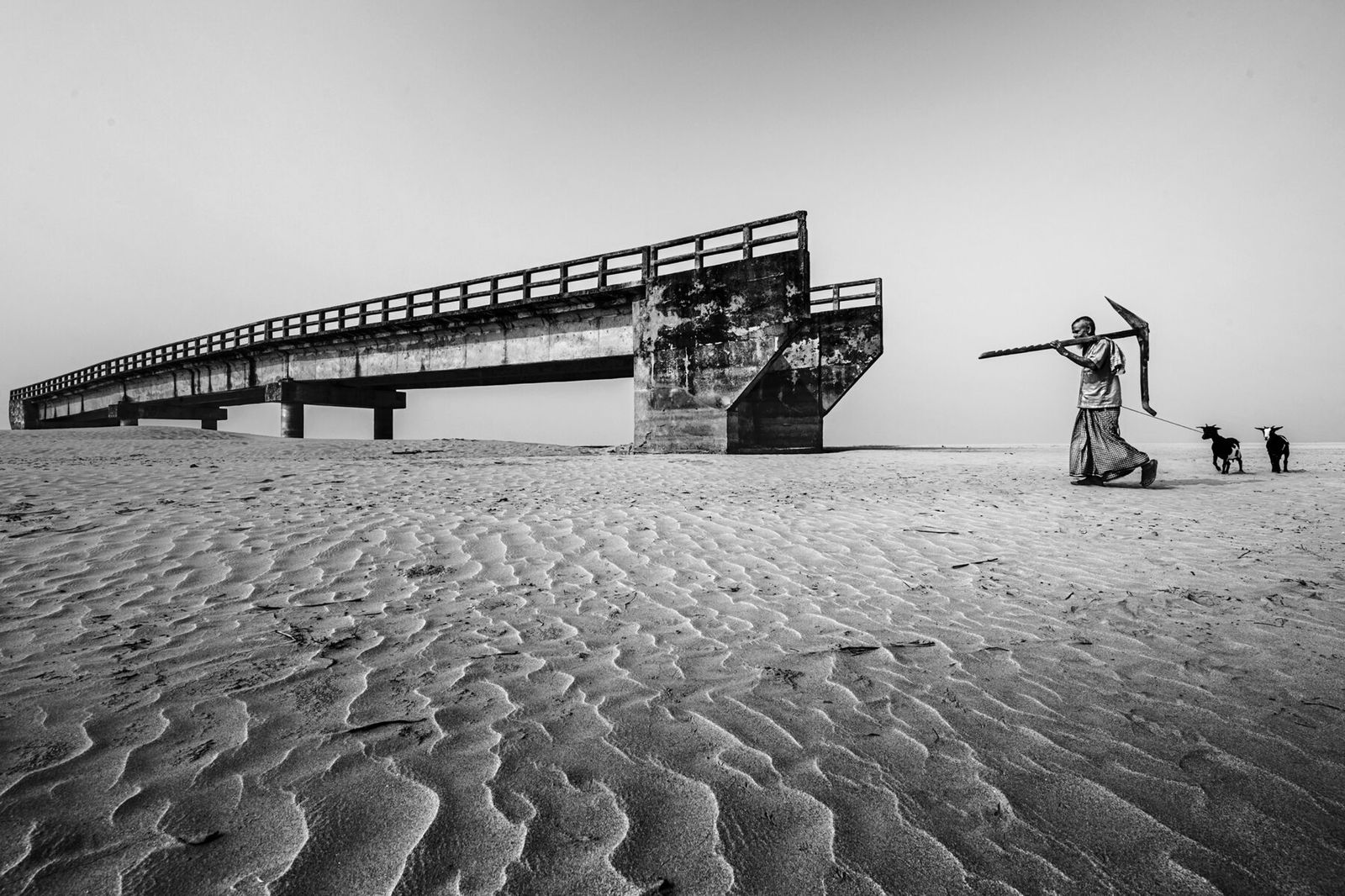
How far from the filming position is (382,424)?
25000 millimetres

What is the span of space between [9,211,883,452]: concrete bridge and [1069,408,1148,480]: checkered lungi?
21.0ft

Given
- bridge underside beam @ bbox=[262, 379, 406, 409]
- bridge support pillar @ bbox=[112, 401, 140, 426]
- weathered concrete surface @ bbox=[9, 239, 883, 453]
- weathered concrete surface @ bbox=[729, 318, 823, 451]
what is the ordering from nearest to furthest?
weathered concrete surface @ bbox=[9, 239, 883, 453] → weathered concrete surface @ bbox=[729, 318, 823, 451] → bridge underside beam @ bbox=[262, 379, 406, 409] → bridge support pillar @ bbox=[112, 401, 140, 426]

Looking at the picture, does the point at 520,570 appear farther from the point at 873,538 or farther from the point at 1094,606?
the point at 1094,606

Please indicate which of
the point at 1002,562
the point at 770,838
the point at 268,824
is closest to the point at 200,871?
the point at 268,824

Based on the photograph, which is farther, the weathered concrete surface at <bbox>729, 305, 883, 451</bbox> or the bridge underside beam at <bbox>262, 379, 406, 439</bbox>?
the bridge underside beam at <bbox>262, 379, 406, 439</bbox>

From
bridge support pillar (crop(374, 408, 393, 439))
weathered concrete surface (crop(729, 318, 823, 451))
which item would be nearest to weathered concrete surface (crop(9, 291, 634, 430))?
bridge support pillar (crop(374, 408, 393, 439))

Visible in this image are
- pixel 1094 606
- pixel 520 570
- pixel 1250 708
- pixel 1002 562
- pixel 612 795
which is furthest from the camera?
pixel 1002 562

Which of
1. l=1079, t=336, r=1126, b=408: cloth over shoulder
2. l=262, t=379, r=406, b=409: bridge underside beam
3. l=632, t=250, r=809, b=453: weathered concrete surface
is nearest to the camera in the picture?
l=1079, t=336, r=1126, b=408: cloth over shoulder

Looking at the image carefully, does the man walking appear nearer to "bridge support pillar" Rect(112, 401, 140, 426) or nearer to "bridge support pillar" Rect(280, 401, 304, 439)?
"bridge support pillar" Rect(280, 401, 304, 439)

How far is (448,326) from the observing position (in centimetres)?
1881

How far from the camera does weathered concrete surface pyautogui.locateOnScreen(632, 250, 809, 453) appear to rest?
46.8 ft

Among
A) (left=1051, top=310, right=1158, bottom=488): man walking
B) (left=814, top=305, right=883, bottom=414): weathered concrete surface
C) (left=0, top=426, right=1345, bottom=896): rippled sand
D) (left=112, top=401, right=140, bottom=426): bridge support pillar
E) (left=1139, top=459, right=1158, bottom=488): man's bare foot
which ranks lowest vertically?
(left=0, top=426, right=1345, bottom=896): rippled sand

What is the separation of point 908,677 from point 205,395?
108ft

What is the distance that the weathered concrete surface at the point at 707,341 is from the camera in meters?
14.2
